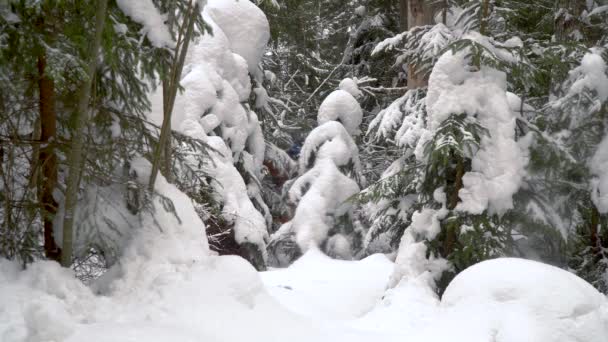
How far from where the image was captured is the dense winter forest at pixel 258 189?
3.26 meters

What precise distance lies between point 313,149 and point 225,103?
227 cm

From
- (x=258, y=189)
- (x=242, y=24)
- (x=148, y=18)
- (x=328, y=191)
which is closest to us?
(x=148, y=18)

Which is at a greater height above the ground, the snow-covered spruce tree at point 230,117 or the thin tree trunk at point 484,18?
the thin tree trunk at point 484,18

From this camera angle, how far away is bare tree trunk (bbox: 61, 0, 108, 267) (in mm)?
3074

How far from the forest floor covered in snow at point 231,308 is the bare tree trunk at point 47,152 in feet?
1.42

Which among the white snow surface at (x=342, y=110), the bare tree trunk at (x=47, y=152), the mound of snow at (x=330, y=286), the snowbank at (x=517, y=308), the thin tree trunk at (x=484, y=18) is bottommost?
the mound of snow at (x=330, y=286)

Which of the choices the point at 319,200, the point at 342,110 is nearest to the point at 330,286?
the point at 319,200


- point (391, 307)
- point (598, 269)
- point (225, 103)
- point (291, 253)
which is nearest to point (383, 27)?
point (225, 103)

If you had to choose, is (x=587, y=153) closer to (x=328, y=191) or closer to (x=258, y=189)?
(x=328, y=191)

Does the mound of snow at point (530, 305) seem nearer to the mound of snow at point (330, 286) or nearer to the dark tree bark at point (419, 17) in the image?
the mound of snow at point (330, 286)

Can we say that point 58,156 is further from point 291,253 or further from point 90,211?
point 291,253

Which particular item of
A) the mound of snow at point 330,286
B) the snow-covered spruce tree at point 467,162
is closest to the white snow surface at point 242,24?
the mound of snow at point 330,286

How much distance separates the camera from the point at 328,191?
1058 centimetres

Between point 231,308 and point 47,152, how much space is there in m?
1.56
